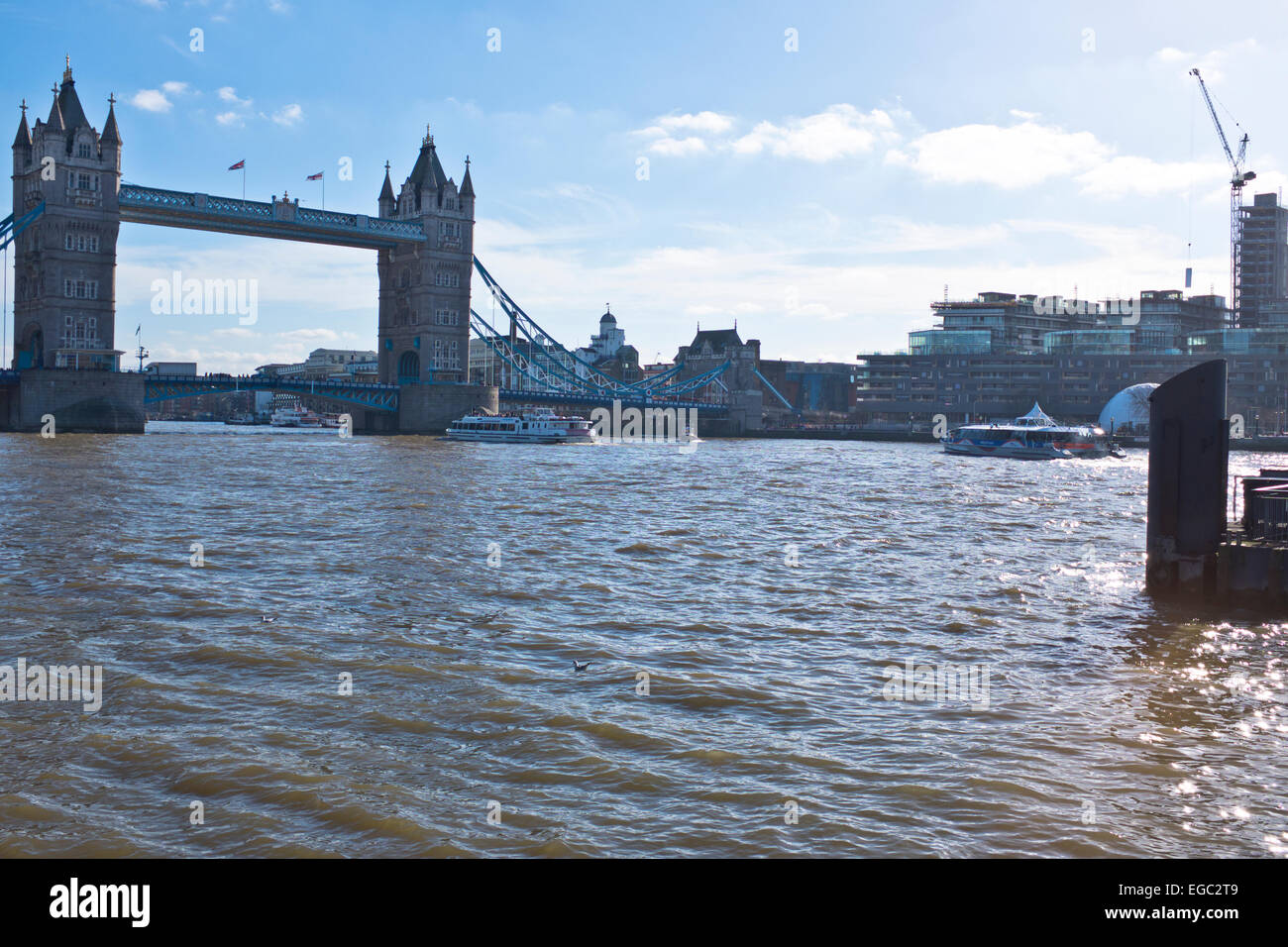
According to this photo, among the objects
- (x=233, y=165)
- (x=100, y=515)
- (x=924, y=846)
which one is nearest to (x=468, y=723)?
(x=924, y=846)

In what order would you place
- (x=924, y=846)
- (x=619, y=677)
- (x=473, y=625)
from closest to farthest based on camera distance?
(x=924, y=846) → (x=619, y=677) → (x=473, y=625)

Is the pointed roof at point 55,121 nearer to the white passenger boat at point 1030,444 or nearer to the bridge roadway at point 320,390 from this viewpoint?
the bridge roadway at point 320,390

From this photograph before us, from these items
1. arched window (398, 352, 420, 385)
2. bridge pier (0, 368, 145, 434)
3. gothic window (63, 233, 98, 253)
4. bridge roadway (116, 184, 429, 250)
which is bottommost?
bridge pier (0, 368, 145, 434)

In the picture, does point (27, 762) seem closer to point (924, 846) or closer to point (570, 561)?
point (924, 846)

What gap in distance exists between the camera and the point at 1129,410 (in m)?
114

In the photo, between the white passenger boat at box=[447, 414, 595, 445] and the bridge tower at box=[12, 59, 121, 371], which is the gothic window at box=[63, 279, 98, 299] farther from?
the white passenger boat at box=[447, 414, 595, 445]

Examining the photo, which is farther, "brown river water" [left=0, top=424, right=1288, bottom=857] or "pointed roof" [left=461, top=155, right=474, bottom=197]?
"pointed roof" [left=461, top=155, right=474, bottom=197]

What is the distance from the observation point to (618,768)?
8.53m

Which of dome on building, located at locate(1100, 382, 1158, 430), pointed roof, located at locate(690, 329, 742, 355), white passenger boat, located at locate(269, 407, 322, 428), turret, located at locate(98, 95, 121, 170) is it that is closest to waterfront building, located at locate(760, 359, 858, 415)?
pointed roof, located at locate(690, 329, 742, 355)

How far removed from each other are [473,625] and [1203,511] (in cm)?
1060

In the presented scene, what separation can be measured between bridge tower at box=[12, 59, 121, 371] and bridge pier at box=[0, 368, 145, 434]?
11.0 feet

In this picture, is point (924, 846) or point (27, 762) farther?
point (27, 762)

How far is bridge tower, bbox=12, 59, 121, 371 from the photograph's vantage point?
77.9m
